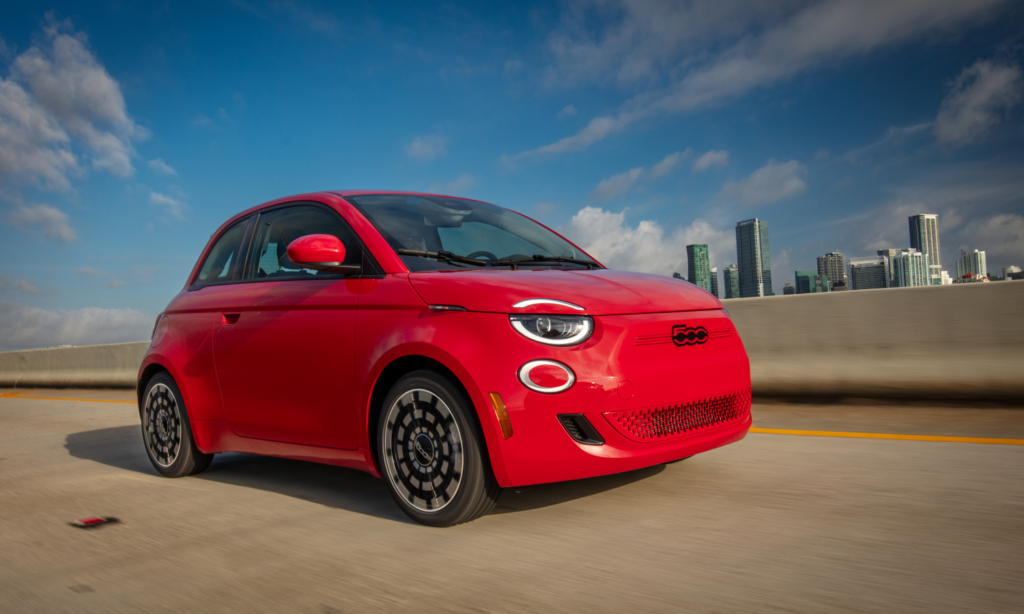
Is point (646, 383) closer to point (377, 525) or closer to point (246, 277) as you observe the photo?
point (377, 525)

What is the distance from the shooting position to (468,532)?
11.1ft

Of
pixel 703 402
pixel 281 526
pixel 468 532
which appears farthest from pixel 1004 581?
pixel 281 526

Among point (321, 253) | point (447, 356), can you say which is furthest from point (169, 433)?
point (447, 356)

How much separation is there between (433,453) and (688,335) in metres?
1.31

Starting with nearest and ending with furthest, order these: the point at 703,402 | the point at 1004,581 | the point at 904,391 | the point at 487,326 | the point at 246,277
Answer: the point at 1004,581, the point at 487,326, the point at 703,402, the point at 246,277, the point at 904,391

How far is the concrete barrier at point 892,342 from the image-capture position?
6082 mm

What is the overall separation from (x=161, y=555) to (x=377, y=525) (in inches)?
37.0

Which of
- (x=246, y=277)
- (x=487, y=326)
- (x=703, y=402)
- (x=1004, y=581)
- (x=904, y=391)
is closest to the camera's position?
(x=1004, y=581)

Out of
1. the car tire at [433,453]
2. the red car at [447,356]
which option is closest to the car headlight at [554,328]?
the red car at [447,356]

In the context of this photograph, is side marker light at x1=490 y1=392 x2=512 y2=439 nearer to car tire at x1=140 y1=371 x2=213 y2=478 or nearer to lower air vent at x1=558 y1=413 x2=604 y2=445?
lower air vent at x1=558 y1=413 x2=604 y2=445

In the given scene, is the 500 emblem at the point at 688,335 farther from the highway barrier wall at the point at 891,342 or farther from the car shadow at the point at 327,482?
the highway barrier wall at the point at 891,342

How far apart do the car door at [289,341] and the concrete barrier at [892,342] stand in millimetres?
4535

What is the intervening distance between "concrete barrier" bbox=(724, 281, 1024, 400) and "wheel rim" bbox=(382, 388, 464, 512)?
4565mm

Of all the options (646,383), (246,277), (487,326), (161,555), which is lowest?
(161,555)
